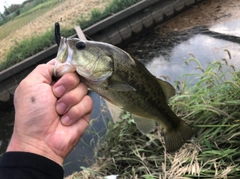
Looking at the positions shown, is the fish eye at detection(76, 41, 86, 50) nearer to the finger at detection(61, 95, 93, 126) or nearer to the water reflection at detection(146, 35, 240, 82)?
the finger at detection(61, 95, 93, 126)

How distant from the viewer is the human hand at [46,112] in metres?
1.86

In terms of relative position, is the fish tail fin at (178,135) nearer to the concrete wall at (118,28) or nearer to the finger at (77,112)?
the finger at (77,112)

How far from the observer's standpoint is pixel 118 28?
10.0m

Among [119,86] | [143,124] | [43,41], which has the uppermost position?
[119,86]

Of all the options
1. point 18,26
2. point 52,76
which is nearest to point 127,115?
point 52,76

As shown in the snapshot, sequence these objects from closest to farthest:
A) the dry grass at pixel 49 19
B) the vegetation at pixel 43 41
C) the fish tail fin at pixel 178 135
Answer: the fish tail fin at pixel 178 135 → the vegetation at pixel 43 41 → the dry grass at pixel 49 19

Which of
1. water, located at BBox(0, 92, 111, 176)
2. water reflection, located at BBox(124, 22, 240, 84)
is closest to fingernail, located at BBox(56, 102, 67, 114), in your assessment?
water, located at BBox(0, 92, 111, 176)

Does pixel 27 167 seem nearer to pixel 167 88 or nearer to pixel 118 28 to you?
pixel 167 88

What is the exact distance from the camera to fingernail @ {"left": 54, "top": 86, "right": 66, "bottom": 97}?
6.09 feet

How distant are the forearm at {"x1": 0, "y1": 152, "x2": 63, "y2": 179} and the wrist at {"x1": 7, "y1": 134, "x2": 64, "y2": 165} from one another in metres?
0.06

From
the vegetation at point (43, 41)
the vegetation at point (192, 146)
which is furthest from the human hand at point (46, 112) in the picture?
the vegetation at point (43, 41)

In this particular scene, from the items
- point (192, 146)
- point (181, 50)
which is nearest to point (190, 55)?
point (181, 50)

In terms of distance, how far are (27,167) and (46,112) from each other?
39 centimetres

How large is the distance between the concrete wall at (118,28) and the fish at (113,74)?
288 inches
